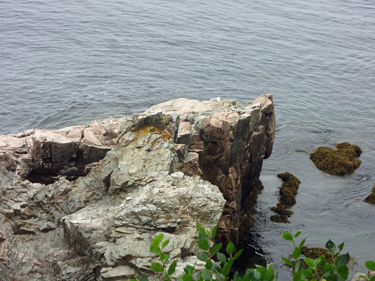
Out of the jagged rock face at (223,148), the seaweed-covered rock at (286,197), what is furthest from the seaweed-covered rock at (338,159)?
the jagged rock face at (223,148)

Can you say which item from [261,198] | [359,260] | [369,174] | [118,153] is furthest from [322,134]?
[118,153]

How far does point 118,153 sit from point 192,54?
103 feet

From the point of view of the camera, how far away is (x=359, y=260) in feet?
59.6

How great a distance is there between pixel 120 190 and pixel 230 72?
29.8 m

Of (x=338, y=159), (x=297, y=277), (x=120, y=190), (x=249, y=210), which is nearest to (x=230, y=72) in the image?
(x=338, y=159)

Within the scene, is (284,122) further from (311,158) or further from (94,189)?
(94,189)

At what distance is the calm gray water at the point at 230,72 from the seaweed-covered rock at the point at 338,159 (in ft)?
1.83

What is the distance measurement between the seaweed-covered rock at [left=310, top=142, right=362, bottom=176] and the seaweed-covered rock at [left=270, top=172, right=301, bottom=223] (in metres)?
2.92

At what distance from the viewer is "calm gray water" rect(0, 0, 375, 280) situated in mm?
23328

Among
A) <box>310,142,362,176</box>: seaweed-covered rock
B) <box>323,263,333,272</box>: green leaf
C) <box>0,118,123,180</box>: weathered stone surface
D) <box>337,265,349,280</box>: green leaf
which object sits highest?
<box>337,265,349,280</box>: green leaf

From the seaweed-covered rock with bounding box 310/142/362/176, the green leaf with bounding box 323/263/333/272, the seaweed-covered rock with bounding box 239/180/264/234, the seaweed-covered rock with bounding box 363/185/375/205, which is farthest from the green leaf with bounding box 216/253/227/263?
the seaweed-covered rock with bounding box 310/142/362/176

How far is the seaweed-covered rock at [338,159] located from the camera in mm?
25781

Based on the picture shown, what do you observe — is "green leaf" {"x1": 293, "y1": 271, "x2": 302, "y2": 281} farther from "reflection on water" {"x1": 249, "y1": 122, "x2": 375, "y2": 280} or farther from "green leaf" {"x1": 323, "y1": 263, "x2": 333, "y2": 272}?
"reflection on water" {"x1": 249, "y1": 122, "x2": 375, "y2": 280}

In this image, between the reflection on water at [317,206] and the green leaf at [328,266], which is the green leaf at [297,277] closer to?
the green leaf at [328,266]
